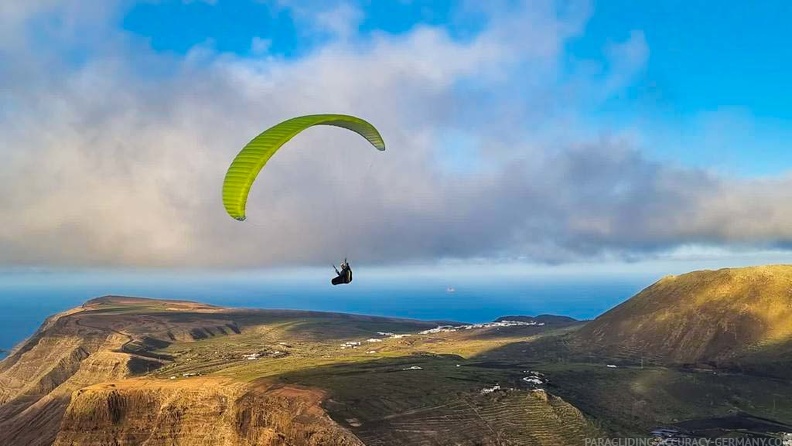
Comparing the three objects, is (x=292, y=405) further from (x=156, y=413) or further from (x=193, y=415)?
(x=156, y=413)

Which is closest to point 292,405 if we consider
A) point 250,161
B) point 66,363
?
point 250,161

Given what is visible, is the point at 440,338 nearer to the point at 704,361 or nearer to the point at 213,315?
the point at 704,361

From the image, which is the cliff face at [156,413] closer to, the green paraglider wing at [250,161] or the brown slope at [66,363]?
the brown slope at [66,363]

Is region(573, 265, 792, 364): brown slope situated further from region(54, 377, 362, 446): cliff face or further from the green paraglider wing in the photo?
the green paraglider wing

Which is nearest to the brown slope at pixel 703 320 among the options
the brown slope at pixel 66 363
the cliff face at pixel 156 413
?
the cliff face at pixel 156 413

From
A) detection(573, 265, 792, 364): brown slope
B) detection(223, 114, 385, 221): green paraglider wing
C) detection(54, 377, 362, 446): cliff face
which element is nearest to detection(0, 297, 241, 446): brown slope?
detection(54, 377, 362, 446): cliff face
